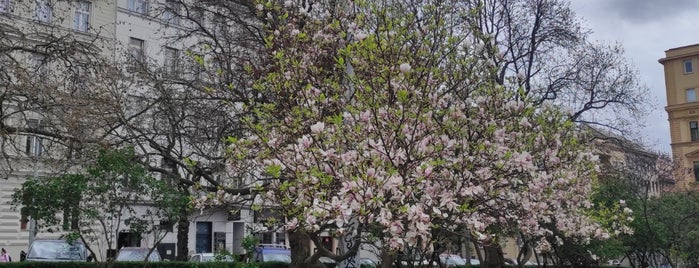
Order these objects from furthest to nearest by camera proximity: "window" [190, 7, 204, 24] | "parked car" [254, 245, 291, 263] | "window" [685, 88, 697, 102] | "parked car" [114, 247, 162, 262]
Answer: "window" [685, 88, 697, 102] → "parked car" [254, 245, 291, 263] → "parked car" [114, 247, 162, 262] → "window" [190, 7, 204, 24]

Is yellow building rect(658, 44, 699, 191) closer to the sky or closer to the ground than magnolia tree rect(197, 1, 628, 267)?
closer to the sky

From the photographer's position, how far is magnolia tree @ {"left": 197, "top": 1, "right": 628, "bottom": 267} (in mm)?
6195

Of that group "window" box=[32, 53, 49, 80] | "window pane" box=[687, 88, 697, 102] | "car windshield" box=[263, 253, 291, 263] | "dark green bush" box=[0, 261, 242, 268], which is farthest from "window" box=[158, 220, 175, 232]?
"window pane" box=[687, 88, 697, 102]

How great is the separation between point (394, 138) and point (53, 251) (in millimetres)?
15690

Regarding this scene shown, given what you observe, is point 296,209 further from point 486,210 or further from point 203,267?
point 203,267

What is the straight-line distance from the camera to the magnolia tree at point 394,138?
20.3 ft

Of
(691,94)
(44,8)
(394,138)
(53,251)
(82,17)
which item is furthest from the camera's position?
(691,94)

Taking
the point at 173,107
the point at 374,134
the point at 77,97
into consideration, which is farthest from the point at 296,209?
the point at 173,107

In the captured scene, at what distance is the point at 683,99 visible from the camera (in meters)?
58.4

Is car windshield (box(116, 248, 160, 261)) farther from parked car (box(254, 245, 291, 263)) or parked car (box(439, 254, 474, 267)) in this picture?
parked car (box(439, 254, 474, 267))

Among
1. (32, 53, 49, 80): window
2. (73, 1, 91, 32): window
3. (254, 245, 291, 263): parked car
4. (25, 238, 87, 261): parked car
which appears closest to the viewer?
(32, 53, 49, 80): window

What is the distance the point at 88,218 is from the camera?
13094mm

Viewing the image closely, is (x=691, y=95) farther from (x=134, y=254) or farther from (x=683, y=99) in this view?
(x=134, y=254)

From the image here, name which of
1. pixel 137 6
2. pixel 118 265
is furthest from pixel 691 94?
pixel 118 265
